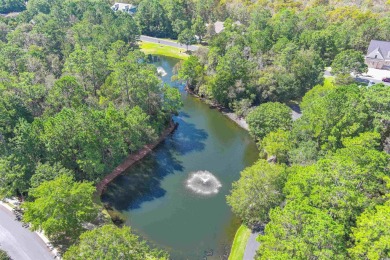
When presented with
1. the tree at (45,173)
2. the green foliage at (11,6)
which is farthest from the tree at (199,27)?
the green foliage at (11,6)

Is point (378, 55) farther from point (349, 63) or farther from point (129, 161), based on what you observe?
point (129, 161)

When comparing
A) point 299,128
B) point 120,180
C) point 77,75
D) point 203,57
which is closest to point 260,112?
point 299,128

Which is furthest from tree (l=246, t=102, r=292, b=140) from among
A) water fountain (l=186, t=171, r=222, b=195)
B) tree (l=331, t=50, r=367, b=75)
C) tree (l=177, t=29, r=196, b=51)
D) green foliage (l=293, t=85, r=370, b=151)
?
tree (l=177, t=29, r=196, b=51)

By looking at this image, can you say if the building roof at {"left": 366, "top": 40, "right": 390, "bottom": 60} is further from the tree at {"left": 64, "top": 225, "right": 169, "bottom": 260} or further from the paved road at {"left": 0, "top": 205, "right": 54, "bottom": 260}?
the paved road at {"left": 0, "top": 205, "right": 54, "bottom": 260}

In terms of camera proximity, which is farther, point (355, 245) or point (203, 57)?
point (203, 57)

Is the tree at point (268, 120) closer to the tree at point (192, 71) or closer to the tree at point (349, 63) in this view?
the tree at point (192, 71)

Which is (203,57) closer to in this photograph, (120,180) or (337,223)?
(120,180)
